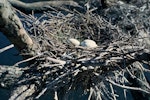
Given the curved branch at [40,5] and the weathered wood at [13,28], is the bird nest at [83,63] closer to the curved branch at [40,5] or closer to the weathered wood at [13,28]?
the weathered wood at [13,28]

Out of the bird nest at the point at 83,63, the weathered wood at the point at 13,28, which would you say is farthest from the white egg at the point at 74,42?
the weathered wood at the point at 13,28

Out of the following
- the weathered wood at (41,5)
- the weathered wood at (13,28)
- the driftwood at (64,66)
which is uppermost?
the weathered wood at (41,5)

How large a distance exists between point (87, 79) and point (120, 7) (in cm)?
70

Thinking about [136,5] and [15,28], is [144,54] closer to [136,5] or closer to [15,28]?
[15,28]

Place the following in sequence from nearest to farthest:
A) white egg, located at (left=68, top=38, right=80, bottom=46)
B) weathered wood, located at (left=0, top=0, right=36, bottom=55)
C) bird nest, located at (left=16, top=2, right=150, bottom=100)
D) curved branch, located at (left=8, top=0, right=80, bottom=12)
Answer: weathered wood, located at (left=0, top=0, right=36, bottom=55)
bird nest, located at (left=16, top=2, right=150, bottom=100)
white egg, located at (left=68, top=38, right=80, bottom=46)
curved branch, located at (left=8, top=0, right=80, bottom=12)

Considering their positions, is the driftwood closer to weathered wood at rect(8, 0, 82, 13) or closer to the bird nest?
the bird nest

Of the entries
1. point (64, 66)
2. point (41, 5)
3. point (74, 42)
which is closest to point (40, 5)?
point (41, 5)

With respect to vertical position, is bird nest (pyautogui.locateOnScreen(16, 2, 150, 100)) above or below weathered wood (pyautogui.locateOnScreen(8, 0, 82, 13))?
below

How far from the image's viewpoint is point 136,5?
83.3 inches

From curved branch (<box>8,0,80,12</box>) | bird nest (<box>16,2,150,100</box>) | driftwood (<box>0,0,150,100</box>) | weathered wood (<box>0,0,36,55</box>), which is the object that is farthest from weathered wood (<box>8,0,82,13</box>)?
weathered wood (<box>0,0,36,55</box>)

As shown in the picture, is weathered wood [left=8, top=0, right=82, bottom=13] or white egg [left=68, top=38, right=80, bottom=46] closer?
white egg [left=68, top=38, right=80, bottom=46]

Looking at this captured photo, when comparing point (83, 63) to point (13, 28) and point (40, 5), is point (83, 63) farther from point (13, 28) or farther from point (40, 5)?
point (40, 5)

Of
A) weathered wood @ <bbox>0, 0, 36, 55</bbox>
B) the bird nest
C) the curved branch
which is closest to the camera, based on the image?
weathered wood @ <bbox>0, 0, 36, 55</bbox>

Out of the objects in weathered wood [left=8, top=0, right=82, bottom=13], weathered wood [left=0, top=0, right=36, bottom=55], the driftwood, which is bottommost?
the driftwood
